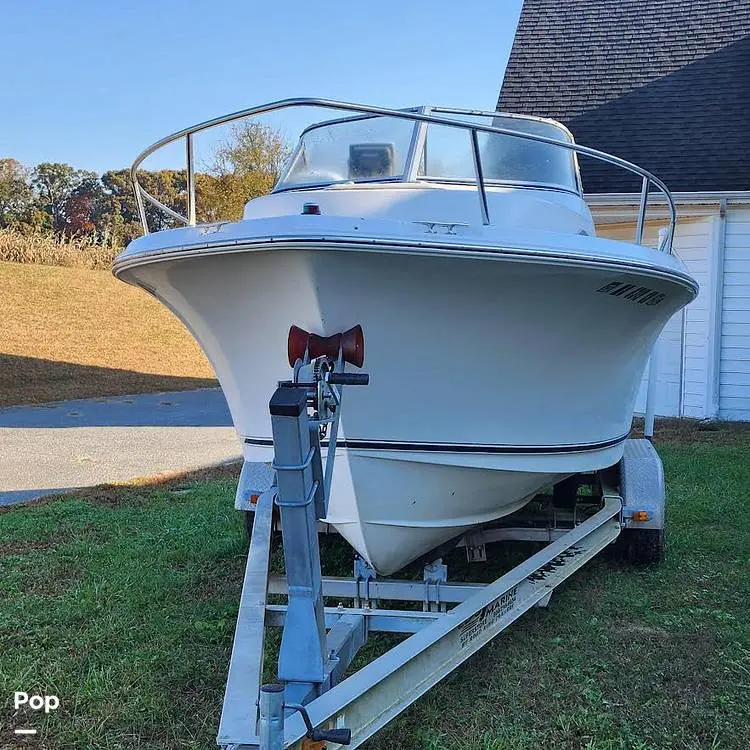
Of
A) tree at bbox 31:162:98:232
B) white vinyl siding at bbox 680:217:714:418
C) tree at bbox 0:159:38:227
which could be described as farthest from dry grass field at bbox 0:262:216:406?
tree at bbox 31:162:98:232

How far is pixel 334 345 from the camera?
2801 millimetres

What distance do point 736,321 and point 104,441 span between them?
299 inches

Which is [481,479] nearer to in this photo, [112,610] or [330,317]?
[330,317]

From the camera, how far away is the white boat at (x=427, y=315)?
8.94ft

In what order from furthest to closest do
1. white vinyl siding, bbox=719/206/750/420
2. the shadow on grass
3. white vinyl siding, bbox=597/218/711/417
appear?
1. the shadow on grass
2. white vinyl siding, bbox=597/218/711/417
3. white vinyl siding, bbox=719/206/750/420

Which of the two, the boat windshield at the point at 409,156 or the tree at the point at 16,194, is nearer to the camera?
the boat windshield at the point at 409,156

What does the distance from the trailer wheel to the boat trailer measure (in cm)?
15

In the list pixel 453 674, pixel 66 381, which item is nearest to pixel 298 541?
pixel 453 674

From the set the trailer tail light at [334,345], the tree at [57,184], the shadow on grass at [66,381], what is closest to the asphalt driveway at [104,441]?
the shadow on grass at [66,381]

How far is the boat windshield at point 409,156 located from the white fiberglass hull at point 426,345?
1041 millimetres

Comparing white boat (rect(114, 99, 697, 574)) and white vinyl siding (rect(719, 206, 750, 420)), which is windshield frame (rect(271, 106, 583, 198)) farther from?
white vinyl siding (rect(719, 206, 750, 420))

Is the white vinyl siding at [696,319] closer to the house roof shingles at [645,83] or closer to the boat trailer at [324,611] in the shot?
the house roof shingles at [645,83]

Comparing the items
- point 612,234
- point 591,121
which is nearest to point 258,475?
point 612,234

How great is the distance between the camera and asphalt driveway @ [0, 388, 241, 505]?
702 cm
